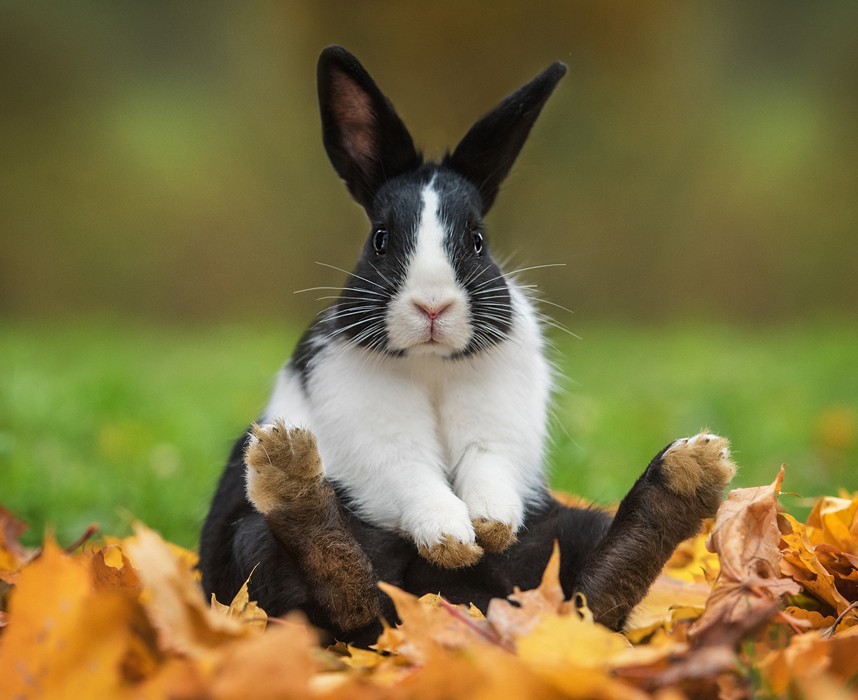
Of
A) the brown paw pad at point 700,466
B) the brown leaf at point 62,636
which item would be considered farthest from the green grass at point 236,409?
the brown leaf at point 62,636

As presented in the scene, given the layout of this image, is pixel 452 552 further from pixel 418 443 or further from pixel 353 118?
Result: pixel 353 118

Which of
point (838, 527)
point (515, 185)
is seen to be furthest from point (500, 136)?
point (515, 185)

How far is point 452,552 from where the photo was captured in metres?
2.05

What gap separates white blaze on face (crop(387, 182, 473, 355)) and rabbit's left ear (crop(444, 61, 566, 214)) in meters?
0.39

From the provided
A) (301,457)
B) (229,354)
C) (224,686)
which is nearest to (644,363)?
(229,354)

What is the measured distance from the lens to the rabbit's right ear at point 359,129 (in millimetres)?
2523

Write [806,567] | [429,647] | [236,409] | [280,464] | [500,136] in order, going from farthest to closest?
[236,409] → [500,136] → [806,567] → [280,464] → [429,647]

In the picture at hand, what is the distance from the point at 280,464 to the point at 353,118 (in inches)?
41.7

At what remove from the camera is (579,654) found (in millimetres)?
1568

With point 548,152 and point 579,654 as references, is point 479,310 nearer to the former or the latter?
point 579,654

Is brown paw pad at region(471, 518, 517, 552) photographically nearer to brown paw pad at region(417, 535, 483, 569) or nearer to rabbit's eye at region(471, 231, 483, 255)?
brown paw pad at region(417, 535, 483, 569)

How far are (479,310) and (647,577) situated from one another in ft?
2.38

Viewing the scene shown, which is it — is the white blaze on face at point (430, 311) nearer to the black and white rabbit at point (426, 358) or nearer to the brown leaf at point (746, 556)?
the black and white rabbit at point (426, 358)

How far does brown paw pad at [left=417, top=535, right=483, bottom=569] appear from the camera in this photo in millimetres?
2051
